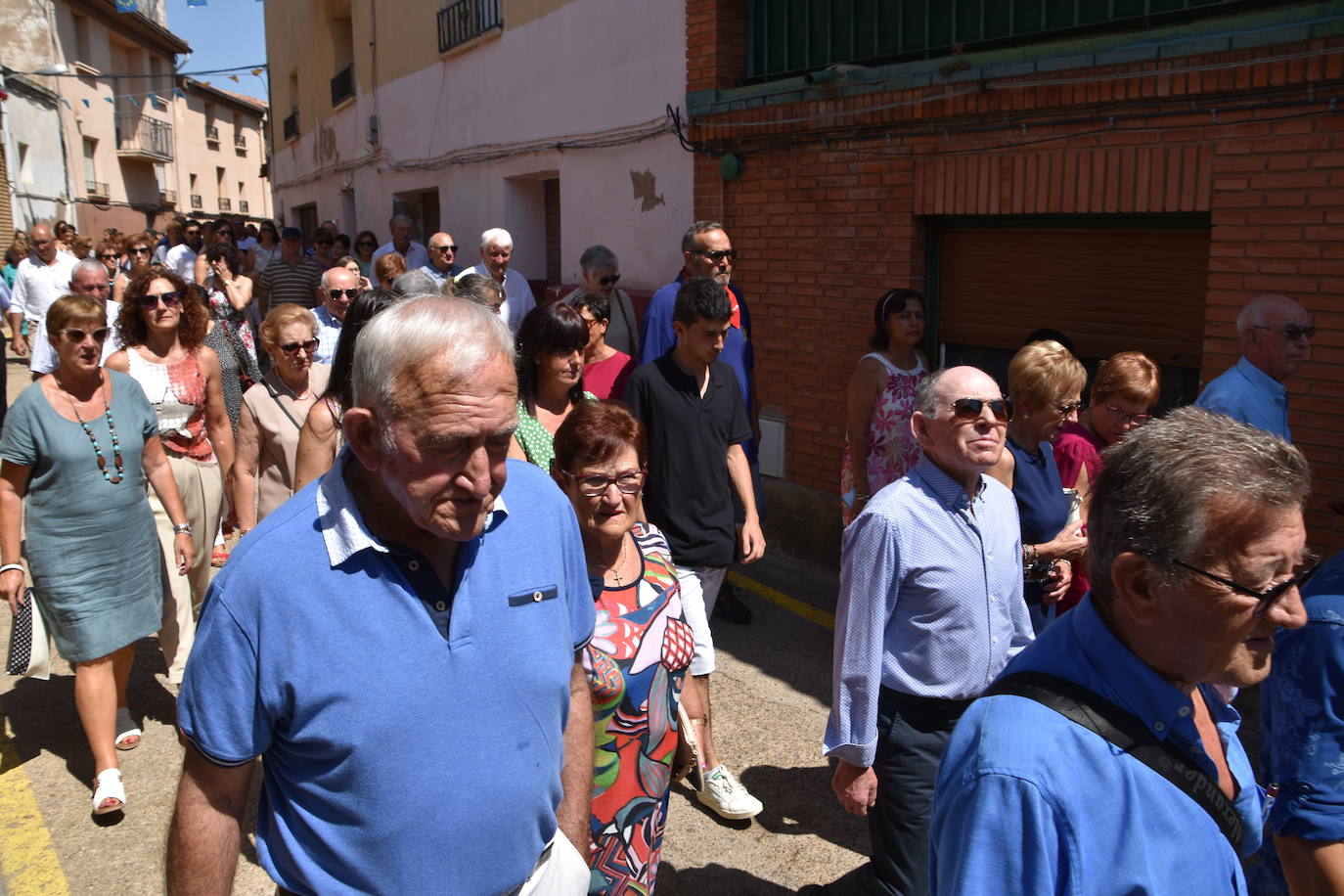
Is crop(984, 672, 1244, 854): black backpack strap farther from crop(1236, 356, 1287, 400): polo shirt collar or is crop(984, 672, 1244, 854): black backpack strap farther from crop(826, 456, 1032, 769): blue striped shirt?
crop(1236, 356, 1287, 400): polo shirt collar

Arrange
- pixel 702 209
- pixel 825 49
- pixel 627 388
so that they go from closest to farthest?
pixel 627 388
pixel 825 49
pixel 702 209

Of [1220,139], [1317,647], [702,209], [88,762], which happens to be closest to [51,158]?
[702,209]

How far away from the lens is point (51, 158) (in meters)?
27.4

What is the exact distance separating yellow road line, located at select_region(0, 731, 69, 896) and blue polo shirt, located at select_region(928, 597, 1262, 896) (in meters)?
3.35

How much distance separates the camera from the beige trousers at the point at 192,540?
4.77 metres

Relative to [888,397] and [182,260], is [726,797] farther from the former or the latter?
[182,260]

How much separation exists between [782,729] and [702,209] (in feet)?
14.6

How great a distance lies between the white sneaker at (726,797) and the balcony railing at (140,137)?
37.0m

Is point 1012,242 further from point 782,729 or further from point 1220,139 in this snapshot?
point 782,729

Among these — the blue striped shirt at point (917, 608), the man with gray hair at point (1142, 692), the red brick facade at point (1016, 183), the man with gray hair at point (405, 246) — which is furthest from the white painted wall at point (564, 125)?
the man with gray hair at point (1142, 692)

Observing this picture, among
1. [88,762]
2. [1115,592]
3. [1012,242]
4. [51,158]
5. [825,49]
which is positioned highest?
[51,158]

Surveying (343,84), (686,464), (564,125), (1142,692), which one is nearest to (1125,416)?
(686,464)

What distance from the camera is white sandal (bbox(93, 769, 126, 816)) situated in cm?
396

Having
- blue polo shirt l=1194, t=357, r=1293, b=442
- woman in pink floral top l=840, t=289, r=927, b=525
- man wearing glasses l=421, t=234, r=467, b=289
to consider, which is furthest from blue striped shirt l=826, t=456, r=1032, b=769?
man wearing glasses l=421, t=234, r=467, b=289
